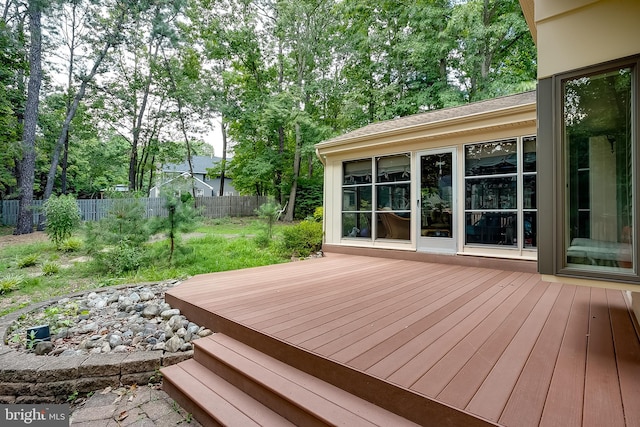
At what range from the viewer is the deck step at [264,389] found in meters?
1.46

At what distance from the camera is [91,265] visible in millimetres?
5148

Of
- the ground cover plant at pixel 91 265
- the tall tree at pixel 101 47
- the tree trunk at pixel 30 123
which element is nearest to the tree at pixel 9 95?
the tree trunk at pixel 30 123

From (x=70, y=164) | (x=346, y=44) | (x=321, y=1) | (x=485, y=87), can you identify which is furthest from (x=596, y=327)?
(x=70, y=164)

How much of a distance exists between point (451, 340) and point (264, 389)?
1.24 metres

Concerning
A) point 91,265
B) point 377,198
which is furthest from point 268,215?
point 91,265

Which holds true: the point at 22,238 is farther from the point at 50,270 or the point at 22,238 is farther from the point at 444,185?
the point at 444,185

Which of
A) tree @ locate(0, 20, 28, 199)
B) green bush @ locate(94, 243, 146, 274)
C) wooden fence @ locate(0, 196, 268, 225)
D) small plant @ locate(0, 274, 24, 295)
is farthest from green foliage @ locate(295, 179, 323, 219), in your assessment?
small plant @ locate(0, 274, 24, 295)

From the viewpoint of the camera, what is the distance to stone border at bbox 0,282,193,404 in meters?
2.12

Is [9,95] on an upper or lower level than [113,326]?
upper

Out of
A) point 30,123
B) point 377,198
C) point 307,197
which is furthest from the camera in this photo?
point 307,197

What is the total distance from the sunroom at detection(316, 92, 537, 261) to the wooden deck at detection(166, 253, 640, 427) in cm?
104

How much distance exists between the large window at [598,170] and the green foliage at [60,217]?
8925mm

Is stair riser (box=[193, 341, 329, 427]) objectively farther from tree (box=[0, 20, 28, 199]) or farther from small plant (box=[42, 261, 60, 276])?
tree (box=[0, 20, 28, 199])

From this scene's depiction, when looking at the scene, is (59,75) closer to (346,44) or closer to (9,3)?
(9,3)
